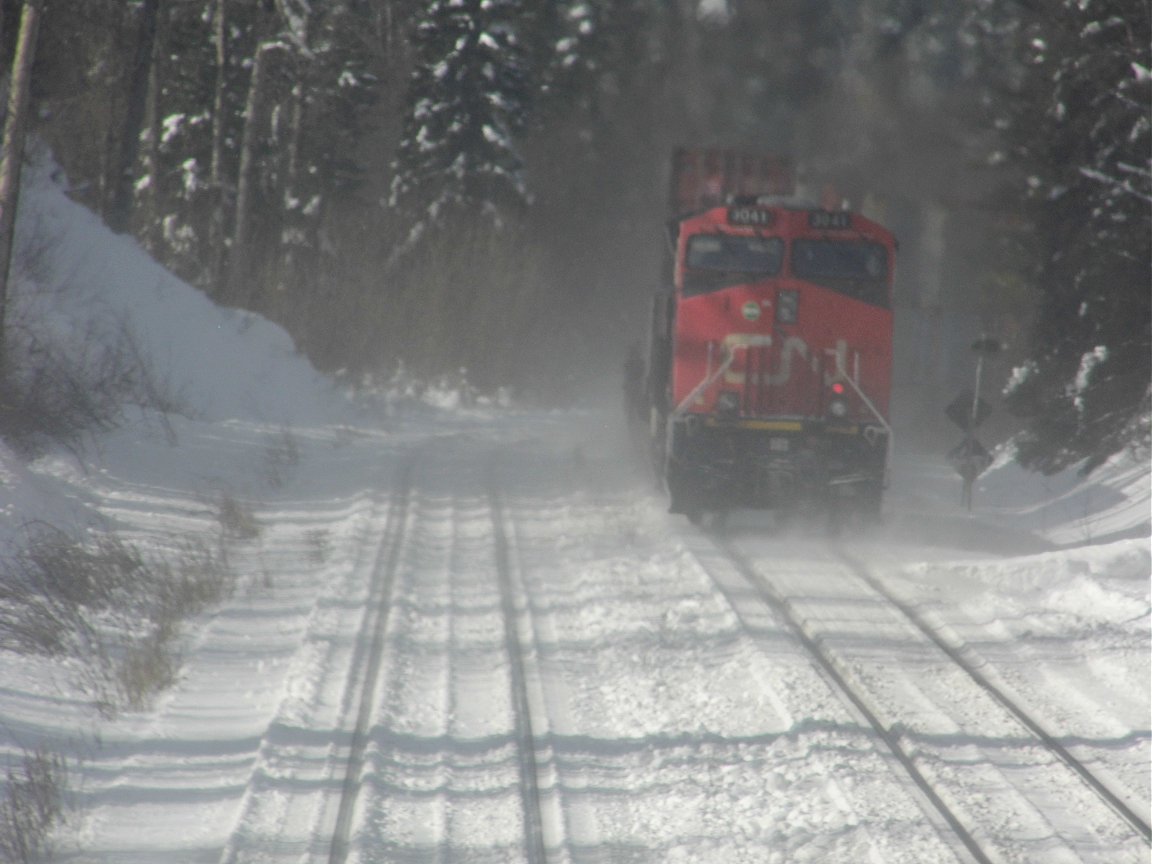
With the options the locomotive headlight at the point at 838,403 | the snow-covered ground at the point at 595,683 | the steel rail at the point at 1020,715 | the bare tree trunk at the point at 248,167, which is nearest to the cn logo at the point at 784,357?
the locomotive headlight at the point at 838,403

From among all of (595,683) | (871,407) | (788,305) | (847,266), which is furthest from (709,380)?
(595,683)

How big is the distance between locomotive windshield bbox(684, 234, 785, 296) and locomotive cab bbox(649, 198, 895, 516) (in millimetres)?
13

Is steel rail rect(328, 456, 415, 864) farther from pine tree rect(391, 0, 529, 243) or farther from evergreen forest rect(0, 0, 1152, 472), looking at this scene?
pine tree rect(391, 0, 529, 243)

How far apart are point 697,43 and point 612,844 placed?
13.6 metres

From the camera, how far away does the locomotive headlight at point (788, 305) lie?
14000 millimetres

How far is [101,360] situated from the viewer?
18.3m

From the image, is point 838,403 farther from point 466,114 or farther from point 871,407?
point 466,114

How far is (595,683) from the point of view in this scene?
827cm

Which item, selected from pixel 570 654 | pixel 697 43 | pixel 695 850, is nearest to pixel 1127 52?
pixel 697 43

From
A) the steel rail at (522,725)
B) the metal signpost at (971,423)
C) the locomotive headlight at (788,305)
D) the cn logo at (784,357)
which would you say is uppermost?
the locomotive headlight at (788,305)

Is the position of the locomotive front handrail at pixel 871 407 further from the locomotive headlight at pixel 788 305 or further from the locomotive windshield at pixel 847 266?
the locomotive windshield at pixel 847 266

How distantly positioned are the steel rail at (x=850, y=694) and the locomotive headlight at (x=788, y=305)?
8.69ft

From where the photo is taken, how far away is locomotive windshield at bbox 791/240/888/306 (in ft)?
46.1

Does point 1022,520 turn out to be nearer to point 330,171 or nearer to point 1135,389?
point 1135,389
